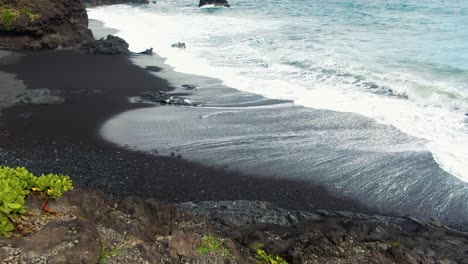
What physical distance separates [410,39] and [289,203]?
20.6 metres

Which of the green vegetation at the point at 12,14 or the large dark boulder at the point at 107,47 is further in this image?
the large dark boulder at the point at 107,47

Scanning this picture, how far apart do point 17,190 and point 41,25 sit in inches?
705

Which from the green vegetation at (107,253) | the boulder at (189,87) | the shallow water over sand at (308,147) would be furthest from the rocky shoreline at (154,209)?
the boulder at (189,87)

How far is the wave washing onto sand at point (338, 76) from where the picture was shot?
35.0ft

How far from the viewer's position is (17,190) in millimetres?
3736

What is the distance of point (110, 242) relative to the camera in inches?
150

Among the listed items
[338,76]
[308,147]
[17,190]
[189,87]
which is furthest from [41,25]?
[17,190]

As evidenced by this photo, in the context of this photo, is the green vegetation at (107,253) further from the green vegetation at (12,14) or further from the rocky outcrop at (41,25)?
the green vegetation at (12,14)

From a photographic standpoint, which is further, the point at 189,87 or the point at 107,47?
the point at 107,47

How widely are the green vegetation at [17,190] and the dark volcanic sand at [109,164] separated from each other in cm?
257

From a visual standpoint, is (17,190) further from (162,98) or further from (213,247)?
(162,98)

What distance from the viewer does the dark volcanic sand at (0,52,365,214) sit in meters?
6.86

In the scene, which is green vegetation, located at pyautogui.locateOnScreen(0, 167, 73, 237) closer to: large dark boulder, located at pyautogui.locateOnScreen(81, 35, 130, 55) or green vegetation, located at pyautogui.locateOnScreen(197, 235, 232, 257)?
green vegetation, located at pyautogui.locateOnScreen(197, 235, 232, 257)

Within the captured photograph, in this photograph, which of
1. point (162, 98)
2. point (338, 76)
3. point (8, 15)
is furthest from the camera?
A: point (8, 15)
